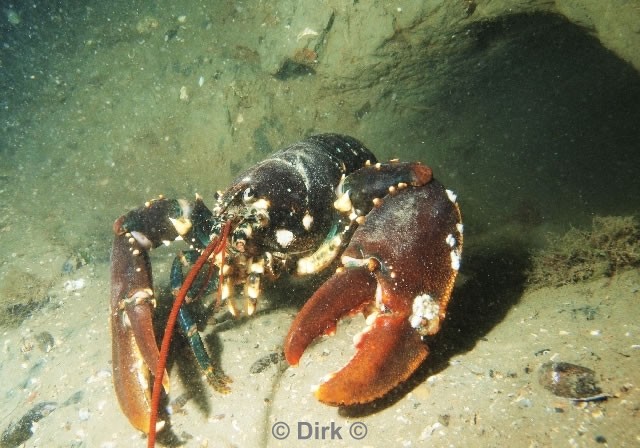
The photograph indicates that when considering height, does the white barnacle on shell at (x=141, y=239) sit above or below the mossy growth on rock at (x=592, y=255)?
above

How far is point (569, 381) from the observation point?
2.17 meters

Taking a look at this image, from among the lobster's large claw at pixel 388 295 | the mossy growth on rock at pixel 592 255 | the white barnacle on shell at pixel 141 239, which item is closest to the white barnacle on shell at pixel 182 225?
the white barnacle on shell at pixel 141 239

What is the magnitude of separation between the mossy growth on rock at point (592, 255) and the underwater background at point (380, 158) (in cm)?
2

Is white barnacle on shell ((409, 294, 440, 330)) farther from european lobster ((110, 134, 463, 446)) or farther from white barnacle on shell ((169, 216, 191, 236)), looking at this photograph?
white barnacle on shell ((169, 216, 191, 236))

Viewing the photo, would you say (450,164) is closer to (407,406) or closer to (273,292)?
(273,292)

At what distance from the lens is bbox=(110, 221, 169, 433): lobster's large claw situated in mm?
2559

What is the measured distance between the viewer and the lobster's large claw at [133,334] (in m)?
2.56

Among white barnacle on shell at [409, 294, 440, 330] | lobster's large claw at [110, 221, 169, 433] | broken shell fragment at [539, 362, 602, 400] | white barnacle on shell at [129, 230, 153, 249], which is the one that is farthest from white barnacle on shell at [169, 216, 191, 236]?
broken shell fragment at [539, 362, 602, 400]

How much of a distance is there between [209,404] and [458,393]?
194 centimetres

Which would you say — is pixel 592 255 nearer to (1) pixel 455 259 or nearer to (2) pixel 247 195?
(1) pixel 455 259

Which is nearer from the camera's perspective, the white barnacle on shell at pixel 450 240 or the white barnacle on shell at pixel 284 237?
the white barnacle on shell at pixel 450 240

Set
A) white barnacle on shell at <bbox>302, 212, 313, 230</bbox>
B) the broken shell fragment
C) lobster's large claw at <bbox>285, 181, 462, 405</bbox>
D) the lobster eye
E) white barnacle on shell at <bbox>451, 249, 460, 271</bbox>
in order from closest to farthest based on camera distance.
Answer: lobster's large claw at <bbox>285, 181, 462, 405</bbox>, the broken shell fragment, white barnacle on shell at <bbox>451, 249, 460, 271</bbox>, the lobster eye, white barnacle on shell at <bbox>302, 212, 313, 230</bbox>

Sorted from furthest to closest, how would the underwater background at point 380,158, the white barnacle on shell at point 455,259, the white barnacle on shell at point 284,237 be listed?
the white barnacle on shell at point 284,237 < the underwater background at point 380,158 < the white barnacle on shell at point 455,259

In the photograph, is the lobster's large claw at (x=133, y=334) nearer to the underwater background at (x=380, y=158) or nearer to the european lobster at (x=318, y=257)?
the european lobster at (x=318, y=257)
